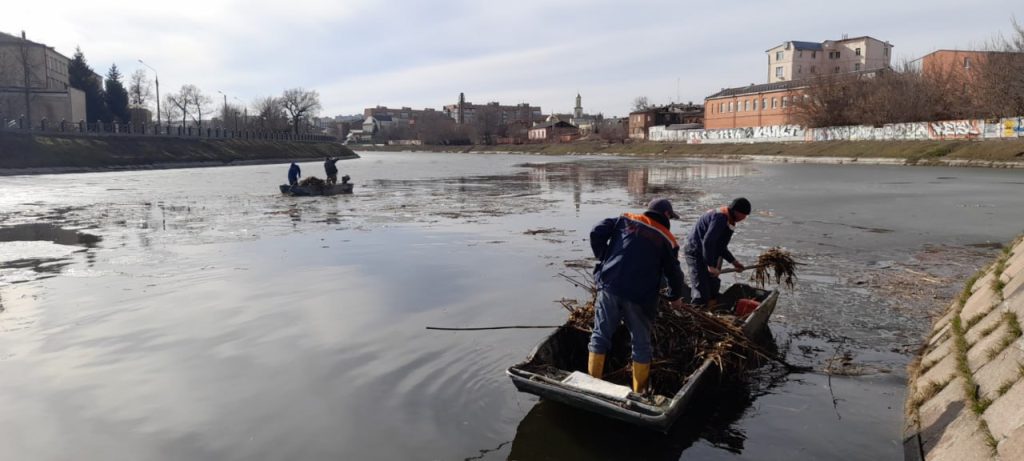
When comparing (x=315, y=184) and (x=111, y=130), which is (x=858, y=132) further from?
(x=111, y=130)

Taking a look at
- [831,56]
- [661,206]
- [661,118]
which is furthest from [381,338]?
[661,118]

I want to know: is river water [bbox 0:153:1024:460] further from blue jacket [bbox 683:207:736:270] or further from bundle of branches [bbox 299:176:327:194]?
bundle of branches [bbox 299:176:327:194]

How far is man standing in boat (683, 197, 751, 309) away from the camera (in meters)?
8.24

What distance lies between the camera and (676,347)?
6.89 meters

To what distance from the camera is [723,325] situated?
7.14 meters

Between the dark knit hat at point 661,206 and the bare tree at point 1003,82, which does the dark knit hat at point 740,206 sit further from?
the bare tree at point 1003,82

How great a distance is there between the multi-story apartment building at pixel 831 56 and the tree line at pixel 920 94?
19970mm

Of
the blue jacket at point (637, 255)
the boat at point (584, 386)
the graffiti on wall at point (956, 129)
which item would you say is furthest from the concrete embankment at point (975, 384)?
the graffiti on wall at point (956, 129)

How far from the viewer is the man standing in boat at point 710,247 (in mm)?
8242

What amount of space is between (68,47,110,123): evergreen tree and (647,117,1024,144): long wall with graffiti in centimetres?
7441

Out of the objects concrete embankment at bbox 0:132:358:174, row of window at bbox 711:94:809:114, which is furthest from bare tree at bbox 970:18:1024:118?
concrete embankment at bbox 0:132:358:174

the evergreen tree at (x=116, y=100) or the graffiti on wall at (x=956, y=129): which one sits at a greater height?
the evergreen tree at (x=116, y=100)

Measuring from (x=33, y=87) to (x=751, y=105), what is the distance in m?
82.5

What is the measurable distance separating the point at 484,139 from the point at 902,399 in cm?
13921
